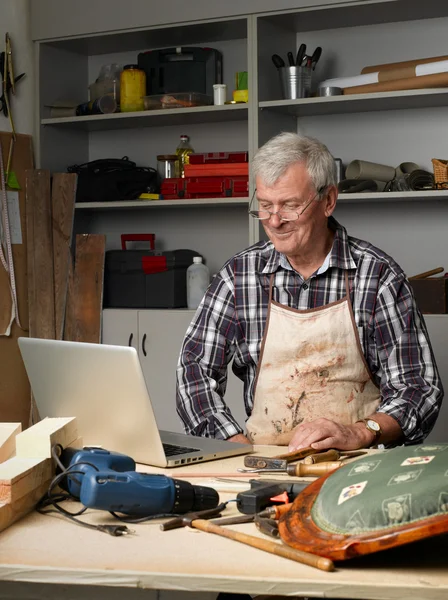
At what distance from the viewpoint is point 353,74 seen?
3.98 m

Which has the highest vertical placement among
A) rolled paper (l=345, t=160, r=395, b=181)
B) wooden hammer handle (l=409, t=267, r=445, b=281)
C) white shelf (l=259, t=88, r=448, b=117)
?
white shelf (l=259, t=88, r=448, b=117)

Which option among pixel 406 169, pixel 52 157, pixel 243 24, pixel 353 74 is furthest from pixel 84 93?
pixel 406 169

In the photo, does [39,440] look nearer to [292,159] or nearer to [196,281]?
[292,159]

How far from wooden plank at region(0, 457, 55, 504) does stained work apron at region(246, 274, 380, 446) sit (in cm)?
87

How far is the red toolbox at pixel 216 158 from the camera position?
3.92m

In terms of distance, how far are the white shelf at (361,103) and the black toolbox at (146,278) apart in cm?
83

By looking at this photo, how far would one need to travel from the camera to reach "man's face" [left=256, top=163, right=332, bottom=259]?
2.24 metres

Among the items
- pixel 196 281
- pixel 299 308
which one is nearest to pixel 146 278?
pixel 196 281

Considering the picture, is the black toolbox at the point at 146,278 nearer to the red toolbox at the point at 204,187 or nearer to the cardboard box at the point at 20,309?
the red toolbox at the point at 204,187

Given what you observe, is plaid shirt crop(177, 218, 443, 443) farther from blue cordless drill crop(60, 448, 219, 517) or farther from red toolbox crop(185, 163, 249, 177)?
red toolbox crop(185, 163, 249, 177)

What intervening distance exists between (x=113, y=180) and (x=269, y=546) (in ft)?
10.4

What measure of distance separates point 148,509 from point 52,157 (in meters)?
3.24

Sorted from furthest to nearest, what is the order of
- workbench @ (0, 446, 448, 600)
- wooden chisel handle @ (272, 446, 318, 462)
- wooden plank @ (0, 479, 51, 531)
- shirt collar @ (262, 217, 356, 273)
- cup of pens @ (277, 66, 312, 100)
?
cup of pens @ (277, 66, 312, 100), shirt collar @ (262, 217, 356, 273), wooden chisel handle @ (272, 446, 318, 462), wooden plank @ (0, 479, 51, 531), workbench @ (0, 446, 448, 600)

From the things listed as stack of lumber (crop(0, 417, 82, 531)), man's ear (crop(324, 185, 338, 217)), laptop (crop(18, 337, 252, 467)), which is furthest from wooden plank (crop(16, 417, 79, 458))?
man's ear (crop(324, 185, 338, 217))
